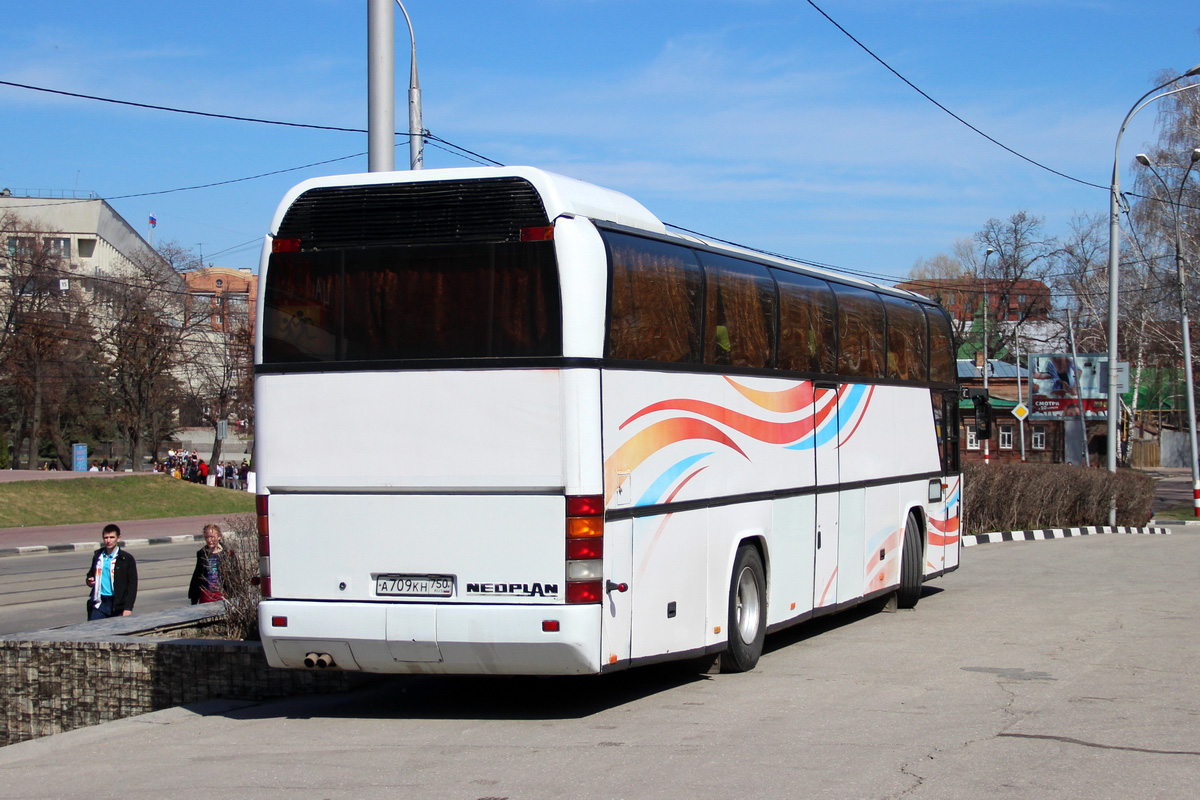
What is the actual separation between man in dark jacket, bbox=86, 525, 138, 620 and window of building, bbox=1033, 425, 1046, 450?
70.6 metres

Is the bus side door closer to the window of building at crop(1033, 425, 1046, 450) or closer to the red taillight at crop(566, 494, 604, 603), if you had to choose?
the red taillight at crop(566, 494, 604, 603)

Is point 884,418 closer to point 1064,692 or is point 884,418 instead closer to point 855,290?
point 855,290

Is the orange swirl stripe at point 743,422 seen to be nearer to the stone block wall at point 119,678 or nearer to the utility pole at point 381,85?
the stone block wall at point 119,678

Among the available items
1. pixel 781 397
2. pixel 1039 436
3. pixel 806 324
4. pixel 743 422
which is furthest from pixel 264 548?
pixel 1039 436

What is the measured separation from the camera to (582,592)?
7926mm

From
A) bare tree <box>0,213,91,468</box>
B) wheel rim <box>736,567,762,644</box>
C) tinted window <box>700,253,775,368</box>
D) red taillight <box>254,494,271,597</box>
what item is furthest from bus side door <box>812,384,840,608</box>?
bare tree <box>0,213,91,468</box>

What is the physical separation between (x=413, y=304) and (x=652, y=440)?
1.87m

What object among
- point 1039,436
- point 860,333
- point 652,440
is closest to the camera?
point 652,440

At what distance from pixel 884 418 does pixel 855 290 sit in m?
1.48

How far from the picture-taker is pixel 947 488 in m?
15.9

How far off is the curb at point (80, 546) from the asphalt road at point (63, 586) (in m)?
0.65

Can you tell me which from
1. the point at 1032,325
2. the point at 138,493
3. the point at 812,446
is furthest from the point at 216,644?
the point at 1032,325

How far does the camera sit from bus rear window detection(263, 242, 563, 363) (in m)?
8.05

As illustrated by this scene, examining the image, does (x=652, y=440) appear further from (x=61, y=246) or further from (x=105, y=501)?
(x=61, y=246)
